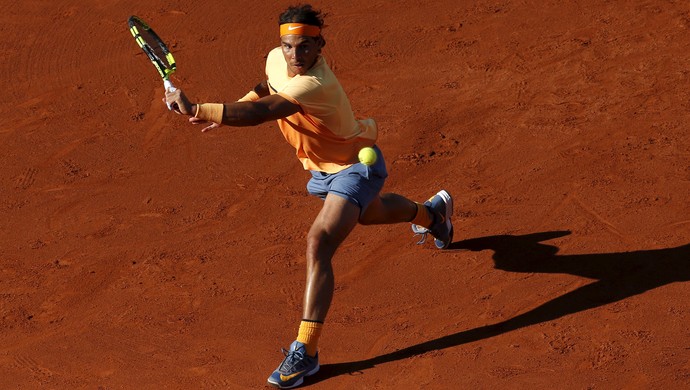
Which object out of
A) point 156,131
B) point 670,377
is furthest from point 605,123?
point 156,131

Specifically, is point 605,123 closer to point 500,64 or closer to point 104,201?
point 500,64

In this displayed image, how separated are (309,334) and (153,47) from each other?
2487 mm

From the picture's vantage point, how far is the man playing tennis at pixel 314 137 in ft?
23.7

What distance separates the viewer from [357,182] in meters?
7.77

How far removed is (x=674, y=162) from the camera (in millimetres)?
9562

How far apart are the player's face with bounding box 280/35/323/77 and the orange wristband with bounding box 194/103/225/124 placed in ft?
2.18

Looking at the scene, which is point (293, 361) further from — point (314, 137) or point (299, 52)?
point (299, 52)

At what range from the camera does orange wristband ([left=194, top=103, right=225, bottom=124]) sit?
713 centimetres

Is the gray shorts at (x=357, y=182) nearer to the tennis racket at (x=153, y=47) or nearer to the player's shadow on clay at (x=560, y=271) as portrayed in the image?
the player's shadow on clay at (x=560, y=271)

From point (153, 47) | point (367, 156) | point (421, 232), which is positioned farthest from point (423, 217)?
point (153, 47)

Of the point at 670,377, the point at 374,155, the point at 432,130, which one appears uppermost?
the point at 374,155

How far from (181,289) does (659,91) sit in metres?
4.98

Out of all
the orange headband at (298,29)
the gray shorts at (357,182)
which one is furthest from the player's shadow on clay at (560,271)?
the orange headband at (298,29)

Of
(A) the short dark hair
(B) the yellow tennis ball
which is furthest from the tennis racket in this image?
(B) the yellow tennis ball
